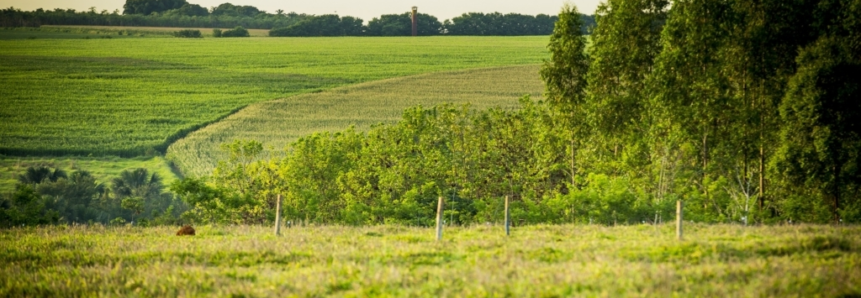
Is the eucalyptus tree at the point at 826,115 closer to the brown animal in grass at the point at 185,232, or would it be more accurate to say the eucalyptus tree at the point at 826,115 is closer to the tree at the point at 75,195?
the brown animal in grass at the point at 185,232

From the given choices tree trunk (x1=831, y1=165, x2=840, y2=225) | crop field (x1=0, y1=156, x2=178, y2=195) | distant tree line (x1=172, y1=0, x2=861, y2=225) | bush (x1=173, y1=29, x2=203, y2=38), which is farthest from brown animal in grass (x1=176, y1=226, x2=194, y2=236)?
bush (x1=173, y1=29, x2=203, y2=38)

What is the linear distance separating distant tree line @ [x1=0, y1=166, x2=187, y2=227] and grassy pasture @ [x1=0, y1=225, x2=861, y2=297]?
1824 inches

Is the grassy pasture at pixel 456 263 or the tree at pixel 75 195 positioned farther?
the tree at pixel 75 195

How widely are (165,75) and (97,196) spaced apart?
5930 centimetres

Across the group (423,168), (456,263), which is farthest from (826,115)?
(423,168)

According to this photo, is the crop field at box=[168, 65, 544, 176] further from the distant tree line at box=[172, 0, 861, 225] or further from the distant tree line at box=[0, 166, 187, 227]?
the distant tree line at box=[172, 0, 861, 225]

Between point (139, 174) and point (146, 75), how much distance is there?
55.7 m

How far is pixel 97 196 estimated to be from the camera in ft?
276

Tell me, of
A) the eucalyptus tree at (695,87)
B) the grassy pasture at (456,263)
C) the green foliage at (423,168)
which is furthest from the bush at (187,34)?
the grassy pasture at (456,263)

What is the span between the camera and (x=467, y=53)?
16138 centimetres

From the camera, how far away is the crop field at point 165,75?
105188mm

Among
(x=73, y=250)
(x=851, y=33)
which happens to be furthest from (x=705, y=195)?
(x=73, y=250)

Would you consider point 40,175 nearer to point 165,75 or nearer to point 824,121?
point 165,75

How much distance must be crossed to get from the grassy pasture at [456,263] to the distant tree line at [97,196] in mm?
46341
